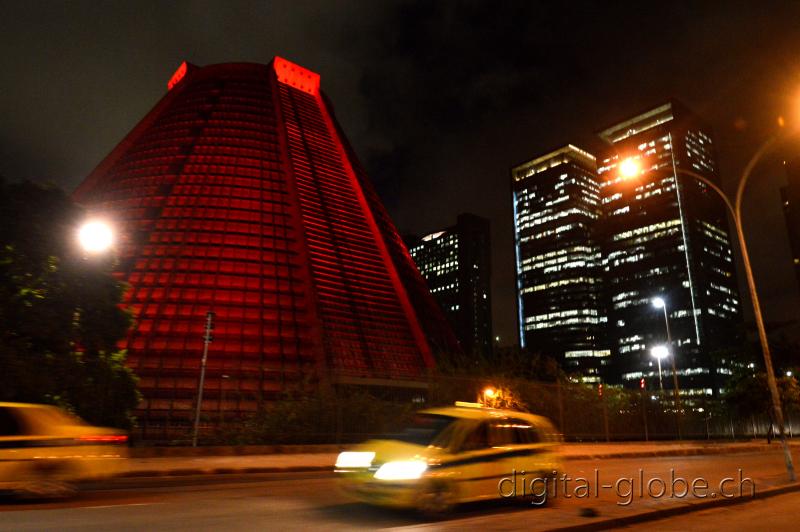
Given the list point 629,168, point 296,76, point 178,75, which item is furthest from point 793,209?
point 629,168

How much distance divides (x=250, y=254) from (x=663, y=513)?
1536 inches

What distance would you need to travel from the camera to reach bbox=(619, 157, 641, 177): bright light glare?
15.8 m

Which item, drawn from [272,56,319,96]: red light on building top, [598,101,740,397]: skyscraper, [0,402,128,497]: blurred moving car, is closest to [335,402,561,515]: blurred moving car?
[0,402,128,497]: blurred moving car

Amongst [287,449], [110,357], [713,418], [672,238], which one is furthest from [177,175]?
[672,238]

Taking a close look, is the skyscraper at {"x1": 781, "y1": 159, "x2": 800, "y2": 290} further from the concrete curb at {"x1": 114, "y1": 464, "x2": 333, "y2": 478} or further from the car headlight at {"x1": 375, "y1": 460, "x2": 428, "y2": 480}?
the car headlight at {"x1": 375, "y1": 460, "x2": 428, "y2": 480}

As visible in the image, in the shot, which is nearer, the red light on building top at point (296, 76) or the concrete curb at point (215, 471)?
the concrete curb at point (215, 471)

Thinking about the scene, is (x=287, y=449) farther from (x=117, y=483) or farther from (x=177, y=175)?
(x=177, y=175)

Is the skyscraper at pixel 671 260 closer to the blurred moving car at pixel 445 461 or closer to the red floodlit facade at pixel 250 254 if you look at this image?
the red floodlit facade at pixel 250 254

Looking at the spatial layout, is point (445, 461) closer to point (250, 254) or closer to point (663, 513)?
point (663, 513)

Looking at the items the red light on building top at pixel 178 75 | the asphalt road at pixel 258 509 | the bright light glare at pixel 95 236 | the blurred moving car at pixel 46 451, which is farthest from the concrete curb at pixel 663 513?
the red light on building top at pixel 178 75

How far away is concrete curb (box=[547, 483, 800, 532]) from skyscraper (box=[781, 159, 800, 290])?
164194 mm

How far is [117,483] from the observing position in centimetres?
1188

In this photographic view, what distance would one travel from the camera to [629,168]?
15.9 meters

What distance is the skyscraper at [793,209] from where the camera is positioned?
496 ft
